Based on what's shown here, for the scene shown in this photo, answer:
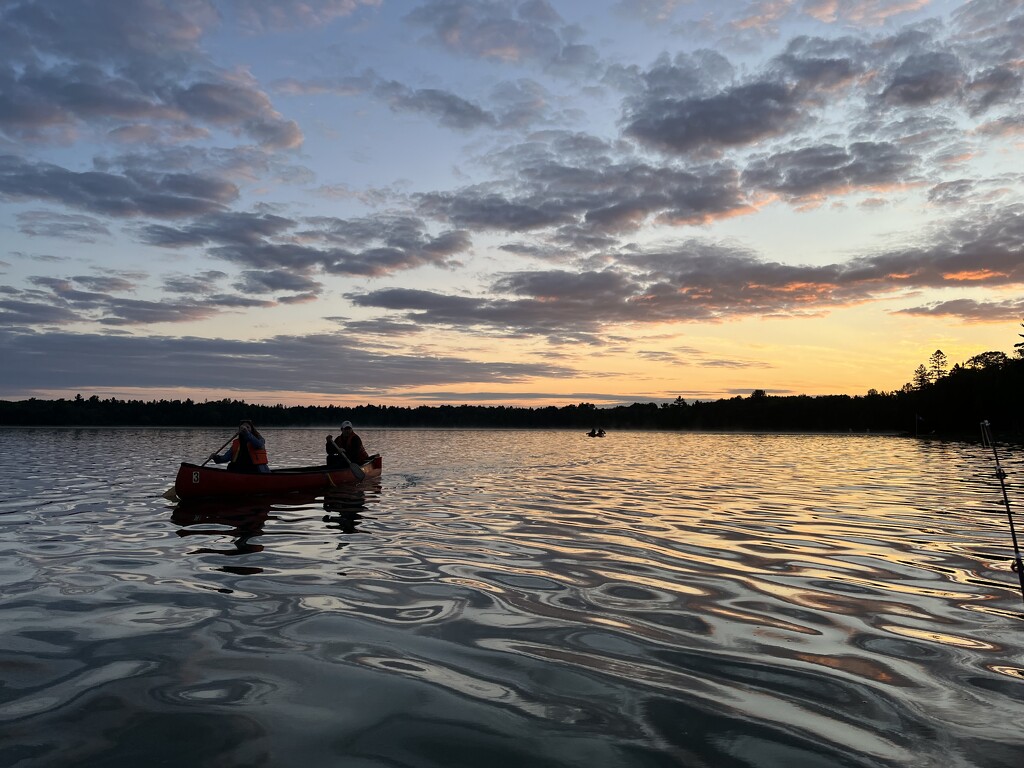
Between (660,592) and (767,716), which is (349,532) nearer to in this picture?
(660,592)

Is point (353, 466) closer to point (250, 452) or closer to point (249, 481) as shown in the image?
point (250, 452)

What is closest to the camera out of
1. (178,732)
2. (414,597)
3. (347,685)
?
(178,732)

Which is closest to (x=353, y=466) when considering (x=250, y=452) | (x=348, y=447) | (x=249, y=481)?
(x=348, y=447)

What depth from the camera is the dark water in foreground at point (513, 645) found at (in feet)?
14.8

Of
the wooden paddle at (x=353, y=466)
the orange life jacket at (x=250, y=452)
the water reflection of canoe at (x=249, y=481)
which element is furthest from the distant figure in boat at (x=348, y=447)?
the orange life jacket at (x=250, y=452)

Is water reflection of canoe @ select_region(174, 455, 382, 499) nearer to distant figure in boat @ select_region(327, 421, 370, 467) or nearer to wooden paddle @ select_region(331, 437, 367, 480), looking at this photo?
wooden paddle @ select_region(331, 437, 367, 480)

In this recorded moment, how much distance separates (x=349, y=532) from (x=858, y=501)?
48.5 ft

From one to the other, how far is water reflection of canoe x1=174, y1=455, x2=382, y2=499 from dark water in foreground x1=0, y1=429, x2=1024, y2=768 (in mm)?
4159

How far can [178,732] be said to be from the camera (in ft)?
15.3

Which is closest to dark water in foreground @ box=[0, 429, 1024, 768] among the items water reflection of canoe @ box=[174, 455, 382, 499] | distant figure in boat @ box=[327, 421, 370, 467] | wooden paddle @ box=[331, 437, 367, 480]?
water reflection of canoe @ box=[174, 455, 382, 499]

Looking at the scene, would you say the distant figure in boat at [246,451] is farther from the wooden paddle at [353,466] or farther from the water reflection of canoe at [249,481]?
the wooden paddle at [353,466]

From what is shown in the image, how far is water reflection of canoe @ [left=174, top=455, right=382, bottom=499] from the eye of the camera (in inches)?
744

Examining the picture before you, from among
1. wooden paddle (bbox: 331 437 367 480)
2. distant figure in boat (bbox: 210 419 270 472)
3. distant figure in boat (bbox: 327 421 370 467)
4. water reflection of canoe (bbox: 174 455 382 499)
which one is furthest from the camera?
distant figure in boat (bbox: 327 421 370 467)

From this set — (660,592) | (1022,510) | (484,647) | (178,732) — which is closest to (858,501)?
(1022,510)
